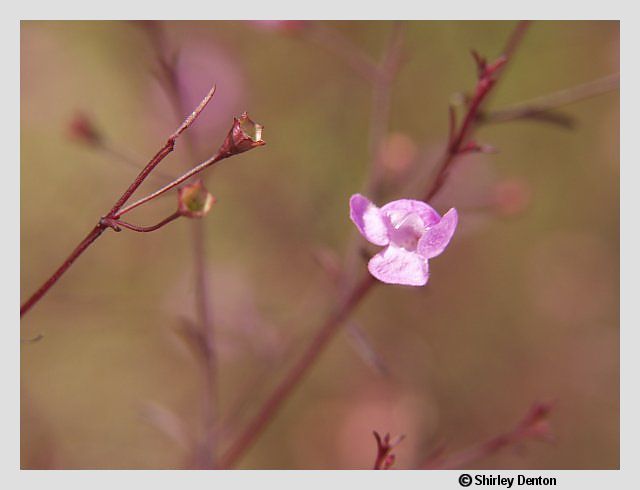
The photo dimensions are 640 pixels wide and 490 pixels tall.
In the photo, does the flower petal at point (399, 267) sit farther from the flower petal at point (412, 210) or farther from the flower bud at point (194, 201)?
the flower bud at point (194, 201)

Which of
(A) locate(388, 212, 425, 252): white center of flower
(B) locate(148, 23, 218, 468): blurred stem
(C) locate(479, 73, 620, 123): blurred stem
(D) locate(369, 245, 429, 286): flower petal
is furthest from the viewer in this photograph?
(B) locate(148, 23, 218, 468): blurred stem

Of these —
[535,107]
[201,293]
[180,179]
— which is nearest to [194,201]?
[180,179]

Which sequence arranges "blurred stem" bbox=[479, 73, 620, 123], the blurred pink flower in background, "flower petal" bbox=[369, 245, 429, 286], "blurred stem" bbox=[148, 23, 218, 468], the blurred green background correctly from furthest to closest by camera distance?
the blurred green background
the blurred pink flower in background
"blurred stem" bbox=[148, 23, 218, 468]
"blurred stem" bbox=[479, 73, 620, 123]
"flower petal" bbox=[369, 245, 429, 286]

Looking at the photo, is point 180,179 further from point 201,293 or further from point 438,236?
point 201,293

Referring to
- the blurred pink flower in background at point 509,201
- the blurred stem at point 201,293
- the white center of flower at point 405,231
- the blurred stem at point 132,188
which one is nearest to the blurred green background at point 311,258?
the blurred pink flower in background at point 509,201

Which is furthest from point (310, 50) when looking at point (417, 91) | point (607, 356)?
point (607, 356)

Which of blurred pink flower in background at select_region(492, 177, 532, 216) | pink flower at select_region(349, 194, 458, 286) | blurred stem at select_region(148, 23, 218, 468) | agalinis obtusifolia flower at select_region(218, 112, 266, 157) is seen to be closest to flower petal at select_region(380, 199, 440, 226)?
pink flower at select_region(349, 194, 458, 286)

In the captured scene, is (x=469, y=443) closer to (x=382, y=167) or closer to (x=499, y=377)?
(x=499, y=377)

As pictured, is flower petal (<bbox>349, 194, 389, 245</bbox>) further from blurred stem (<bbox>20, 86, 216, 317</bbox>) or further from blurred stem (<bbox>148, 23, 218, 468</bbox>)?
blurred stem (<bbox>148, 23, 218, 468</bbox>)
